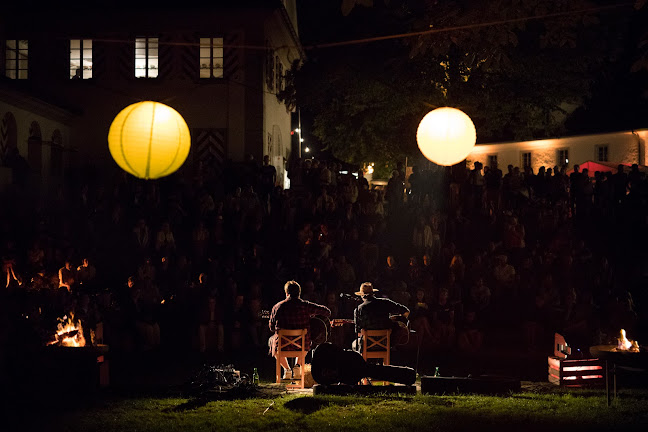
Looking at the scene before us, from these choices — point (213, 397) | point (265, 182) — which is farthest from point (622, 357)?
point (265, 182)

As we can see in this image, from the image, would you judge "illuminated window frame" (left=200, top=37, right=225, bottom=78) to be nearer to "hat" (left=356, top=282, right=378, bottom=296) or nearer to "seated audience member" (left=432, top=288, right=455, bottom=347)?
"seated audience member" (left=432, top=288, right=455, bottom=347)

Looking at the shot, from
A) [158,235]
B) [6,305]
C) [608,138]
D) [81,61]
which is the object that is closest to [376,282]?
[158,235]

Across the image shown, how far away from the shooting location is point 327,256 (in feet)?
51.1

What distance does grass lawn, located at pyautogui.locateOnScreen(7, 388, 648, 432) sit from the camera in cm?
829

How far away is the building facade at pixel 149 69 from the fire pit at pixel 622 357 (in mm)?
14756

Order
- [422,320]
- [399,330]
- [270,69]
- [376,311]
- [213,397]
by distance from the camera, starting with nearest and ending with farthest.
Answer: [213,397], [376,311], [399,330], [422,320], [270,69]

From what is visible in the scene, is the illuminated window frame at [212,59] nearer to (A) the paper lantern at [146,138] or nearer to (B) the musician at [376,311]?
(B) the musician at [376,311]

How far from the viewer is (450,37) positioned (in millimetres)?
9594

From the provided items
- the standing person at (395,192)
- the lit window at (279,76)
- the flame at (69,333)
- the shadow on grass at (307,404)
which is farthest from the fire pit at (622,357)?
the lit window at (279,76)

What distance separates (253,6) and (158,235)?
9922 mm

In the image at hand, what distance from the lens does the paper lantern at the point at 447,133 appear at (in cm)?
948

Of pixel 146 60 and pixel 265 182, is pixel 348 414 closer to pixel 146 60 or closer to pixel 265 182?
pixel 265 182

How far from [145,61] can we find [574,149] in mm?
23076

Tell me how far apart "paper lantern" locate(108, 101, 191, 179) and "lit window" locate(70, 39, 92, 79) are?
624 inches
